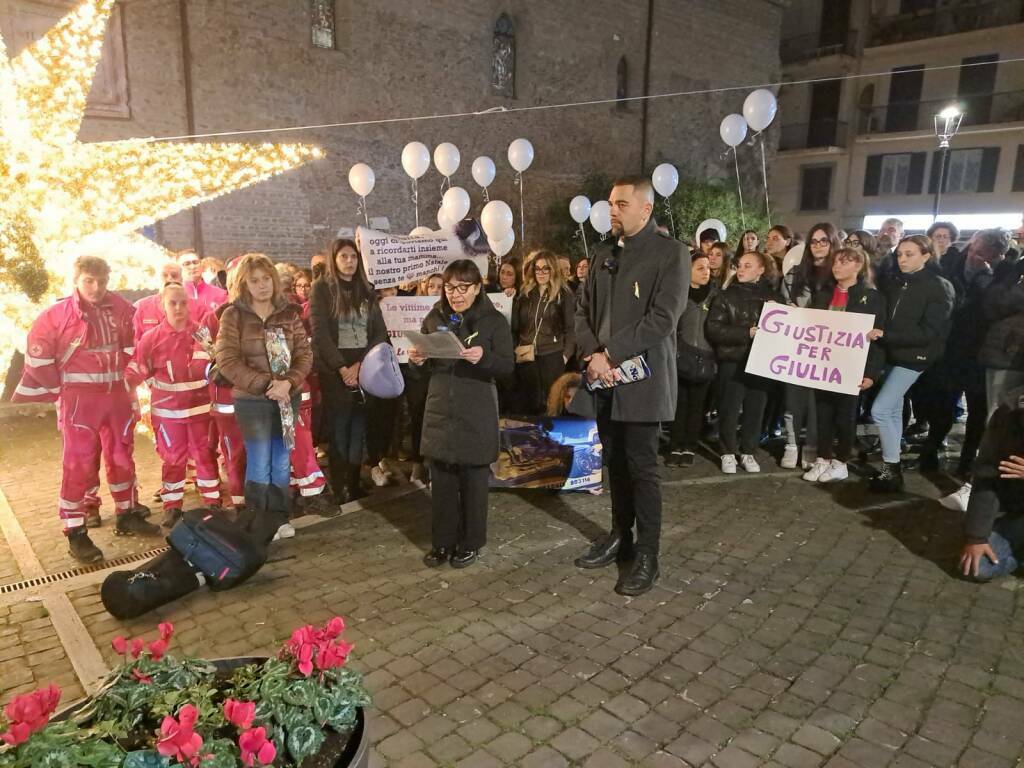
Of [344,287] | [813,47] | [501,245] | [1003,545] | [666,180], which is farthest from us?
[813,47]

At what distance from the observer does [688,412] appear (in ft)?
22.7

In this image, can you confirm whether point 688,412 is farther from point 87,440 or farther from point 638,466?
point 87,440

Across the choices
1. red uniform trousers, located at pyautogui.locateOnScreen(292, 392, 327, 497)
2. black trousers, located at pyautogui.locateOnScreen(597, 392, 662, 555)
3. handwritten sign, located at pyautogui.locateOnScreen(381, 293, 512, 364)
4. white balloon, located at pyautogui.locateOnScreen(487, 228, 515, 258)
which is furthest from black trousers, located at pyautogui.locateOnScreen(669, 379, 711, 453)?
white balloon, located at pyautogui.locateOnScreen(487, 228, 515, 258)

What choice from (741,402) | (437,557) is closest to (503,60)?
(741,402)

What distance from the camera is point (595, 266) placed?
4.32 meters

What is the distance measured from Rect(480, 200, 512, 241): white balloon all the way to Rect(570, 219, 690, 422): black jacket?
6667 mm

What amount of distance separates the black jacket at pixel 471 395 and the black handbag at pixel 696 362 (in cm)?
275

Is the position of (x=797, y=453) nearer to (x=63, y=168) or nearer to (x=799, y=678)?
(x=799, y=678)

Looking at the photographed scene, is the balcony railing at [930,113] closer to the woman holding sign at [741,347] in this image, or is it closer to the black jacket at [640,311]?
the woman holding sign at [741,347]

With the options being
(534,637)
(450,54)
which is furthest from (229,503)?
(450,54)

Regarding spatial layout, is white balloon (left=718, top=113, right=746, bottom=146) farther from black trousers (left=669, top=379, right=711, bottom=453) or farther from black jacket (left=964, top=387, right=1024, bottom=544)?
black jacket (left=964, top=387, right=1024, bottom=544)

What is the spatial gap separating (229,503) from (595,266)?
3.93 m

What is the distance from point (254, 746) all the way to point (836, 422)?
5800 millimetres

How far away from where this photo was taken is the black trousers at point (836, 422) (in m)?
6.21
